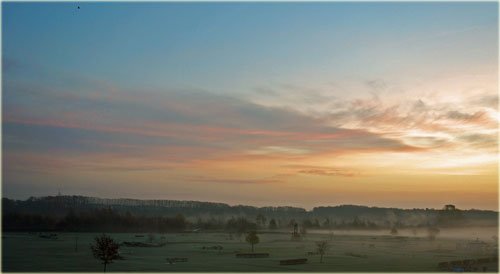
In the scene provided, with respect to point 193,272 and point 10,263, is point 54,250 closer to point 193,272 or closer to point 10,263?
point 10,263

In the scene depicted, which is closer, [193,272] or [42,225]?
[193,272]

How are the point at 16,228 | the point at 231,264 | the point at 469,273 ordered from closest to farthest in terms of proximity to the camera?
the point at 469,273 < the point at 231,264 < the point at 16,228

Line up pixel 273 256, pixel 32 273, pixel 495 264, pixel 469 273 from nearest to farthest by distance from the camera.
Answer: pixel 32 273, pixel 469 273, pixel 495 264, pixel 273 256

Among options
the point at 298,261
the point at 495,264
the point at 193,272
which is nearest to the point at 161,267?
the point at 193,272

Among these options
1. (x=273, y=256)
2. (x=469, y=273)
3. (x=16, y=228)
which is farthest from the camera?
(x=16, y=228)

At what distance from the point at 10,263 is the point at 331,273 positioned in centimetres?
4964

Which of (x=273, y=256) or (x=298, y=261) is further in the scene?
(x=273, y=256)

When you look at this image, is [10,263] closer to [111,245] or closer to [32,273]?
[32,273]

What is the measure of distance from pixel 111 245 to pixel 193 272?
41.6 ft

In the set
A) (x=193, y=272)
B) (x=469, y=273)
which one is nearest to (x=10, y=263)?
(x=193, y=272)

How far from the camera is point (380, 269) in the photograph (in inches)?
3174

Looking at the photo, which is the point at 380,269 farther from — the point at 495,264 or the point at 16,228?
the point at 16,228

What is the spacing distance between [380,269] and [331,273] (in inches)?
406

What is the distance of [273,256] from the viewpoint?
340 ft
